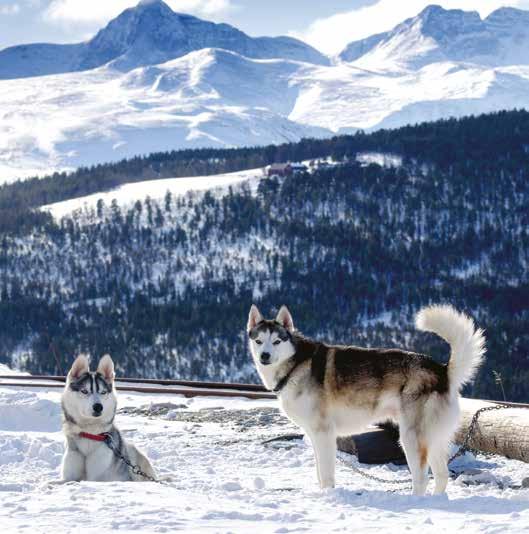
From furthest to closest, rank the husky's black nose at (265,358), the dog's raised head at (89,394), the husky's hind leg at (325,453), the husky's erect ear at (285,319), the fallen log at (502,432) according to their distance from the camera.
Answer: the fallen log at (502,432) < the husky's erect ear at (285,319) < the husky's black nose at (265,358) < the husky's hind leg at (325,453) < the dog's raised head at (89,394)

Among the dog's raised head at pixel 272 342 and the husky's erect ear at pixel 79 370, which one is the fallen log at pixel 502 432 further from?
the husky's erect ear at pixel 79 370

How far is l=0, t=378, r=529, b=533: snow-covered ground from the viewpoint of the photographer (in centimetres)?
721

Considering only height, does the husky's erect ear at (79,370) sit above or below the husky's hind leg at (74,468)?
above

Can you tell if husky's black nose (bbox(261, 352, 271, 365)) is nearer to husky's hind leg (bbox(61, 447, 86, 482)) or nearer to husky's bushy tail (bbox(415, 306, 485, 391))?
husky's bushy tail (bbox(415, 306, 485, 391))

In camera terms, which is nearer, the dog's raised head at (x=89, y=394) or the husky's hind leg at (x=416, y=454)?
the husky's hind leg at (x=416, y=454)

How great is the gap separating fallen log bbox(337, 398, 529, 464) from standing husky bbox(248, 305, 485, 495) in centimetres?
239

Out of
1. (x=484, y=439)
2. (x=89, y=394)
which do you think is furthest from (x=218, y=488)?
(x=484, y=439)

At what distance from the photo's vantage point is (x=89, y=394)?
9484 mm

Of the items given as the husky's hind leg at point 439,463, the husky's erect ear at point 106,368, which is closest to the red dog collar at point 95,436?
the husky's erect ear at point 106,368

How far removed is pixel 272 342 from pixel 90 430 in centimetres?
206

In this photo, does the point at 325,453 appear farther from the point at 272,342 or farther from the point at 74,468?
the point at 74,468

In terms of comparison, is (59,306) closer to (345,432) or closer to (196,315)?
(196,315)

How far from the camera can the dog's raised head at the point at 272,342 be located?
32.7 feet

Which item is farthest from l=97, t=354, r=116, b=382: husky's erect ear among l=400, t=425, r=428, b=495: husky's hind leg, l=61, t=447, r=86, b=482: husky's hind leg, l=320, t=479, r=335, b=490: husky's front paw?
l=400, t=425, r=428, b=495: husky's hind leg
